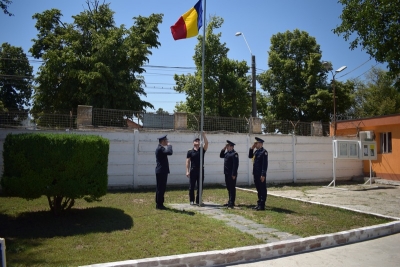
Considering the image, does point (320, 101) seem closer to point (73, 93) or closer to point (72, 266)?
point (73, 93)

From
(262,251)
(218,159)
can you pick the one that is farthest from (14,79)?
(262,251)

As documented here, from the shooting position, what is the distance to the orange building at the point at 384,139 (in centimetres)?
1627

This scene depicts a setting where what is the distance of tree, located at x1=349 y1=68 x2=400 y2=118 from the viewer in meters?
34.5

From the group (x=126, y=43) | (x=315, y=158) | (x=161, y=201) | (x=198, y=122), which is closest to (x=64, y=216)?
(x=161, y=201)

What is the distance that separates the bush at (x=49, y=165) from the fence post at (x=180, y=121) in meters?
6.62

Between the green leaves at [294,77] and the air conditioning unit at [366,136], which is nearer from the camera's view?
the air conditioning unit at [366,136]

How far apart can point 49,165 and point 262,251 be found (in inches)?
171

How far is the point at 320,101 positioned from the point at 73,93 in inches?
682

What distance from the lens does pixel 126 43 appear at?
23.0 meters

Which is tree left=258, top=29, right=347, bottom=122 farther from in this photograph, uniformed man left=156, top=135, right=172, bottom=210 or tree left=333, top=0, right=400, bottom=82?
uniformed man left=156, top=135, right=172, bottom=210

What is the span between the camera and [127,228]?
6633 mm

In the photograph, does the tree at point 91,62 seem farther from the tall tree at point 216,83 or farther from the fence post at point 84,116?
the fence post at point 84,116

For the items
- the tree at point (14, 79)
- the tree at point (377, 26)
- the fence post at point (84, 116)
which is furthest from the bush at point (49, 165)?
the tree at point (14, 79)

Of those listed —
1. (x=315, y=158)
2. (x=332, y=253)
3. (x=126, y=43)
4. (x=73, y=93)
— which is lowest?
(x=332, y=253)
